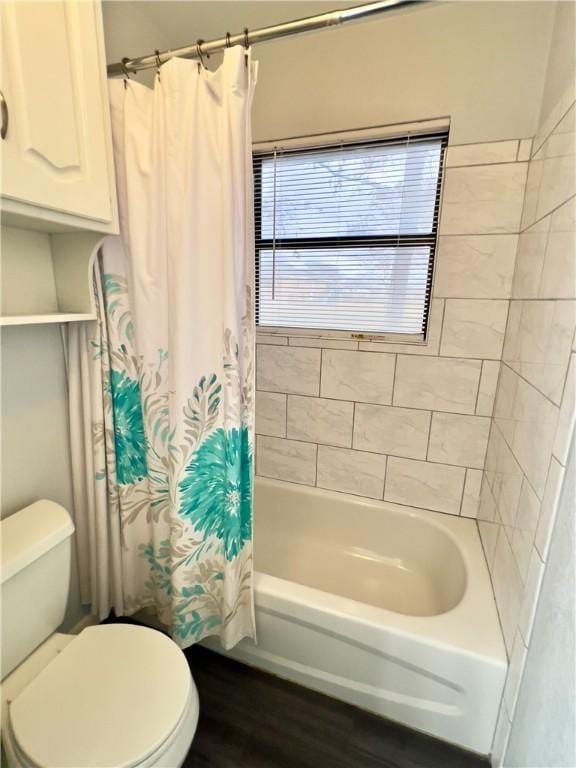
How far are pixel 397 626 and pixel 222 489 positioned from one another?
73 centimetres

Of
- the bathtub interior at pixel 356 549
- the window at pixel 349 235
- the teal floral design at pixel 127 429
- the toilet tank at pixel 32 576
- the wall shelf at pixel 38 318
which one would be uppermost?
the window at pixel 349 235

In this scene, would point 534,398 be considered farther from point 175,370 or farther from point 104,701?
point 104,701

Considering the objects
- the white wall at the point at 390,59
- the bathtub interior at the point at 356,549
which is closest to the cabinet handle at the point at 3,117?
the white wall at the point at 390,59

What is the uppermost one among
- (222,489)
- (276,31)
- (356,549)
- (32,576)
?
(276,31)

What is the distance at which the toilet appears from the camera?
2.77 feet

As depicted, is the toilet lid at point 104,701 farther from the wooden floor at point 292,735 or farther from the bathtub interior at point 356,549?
the bathtub interior at point 356,549

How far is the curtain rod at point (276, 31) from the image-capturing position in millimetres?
973

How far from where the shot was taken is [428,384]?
1.73 meters

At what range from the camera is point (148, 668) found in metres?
1.00

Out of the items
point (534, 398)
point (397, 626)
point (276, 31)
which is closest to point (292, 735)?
point (397, 626)

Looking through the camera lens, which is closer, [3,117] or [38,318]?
[3,117]

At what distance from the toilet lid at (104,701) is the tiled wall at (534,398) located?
37.6 inches

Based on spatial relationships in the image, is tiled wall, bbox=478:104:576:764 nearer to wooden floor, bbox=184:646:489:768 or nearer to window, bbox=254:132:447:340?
wooden floor, bbox=184:646:489:768

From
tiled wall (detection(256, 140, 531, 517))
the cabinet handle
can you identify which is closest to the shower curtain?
the cabinet handle
